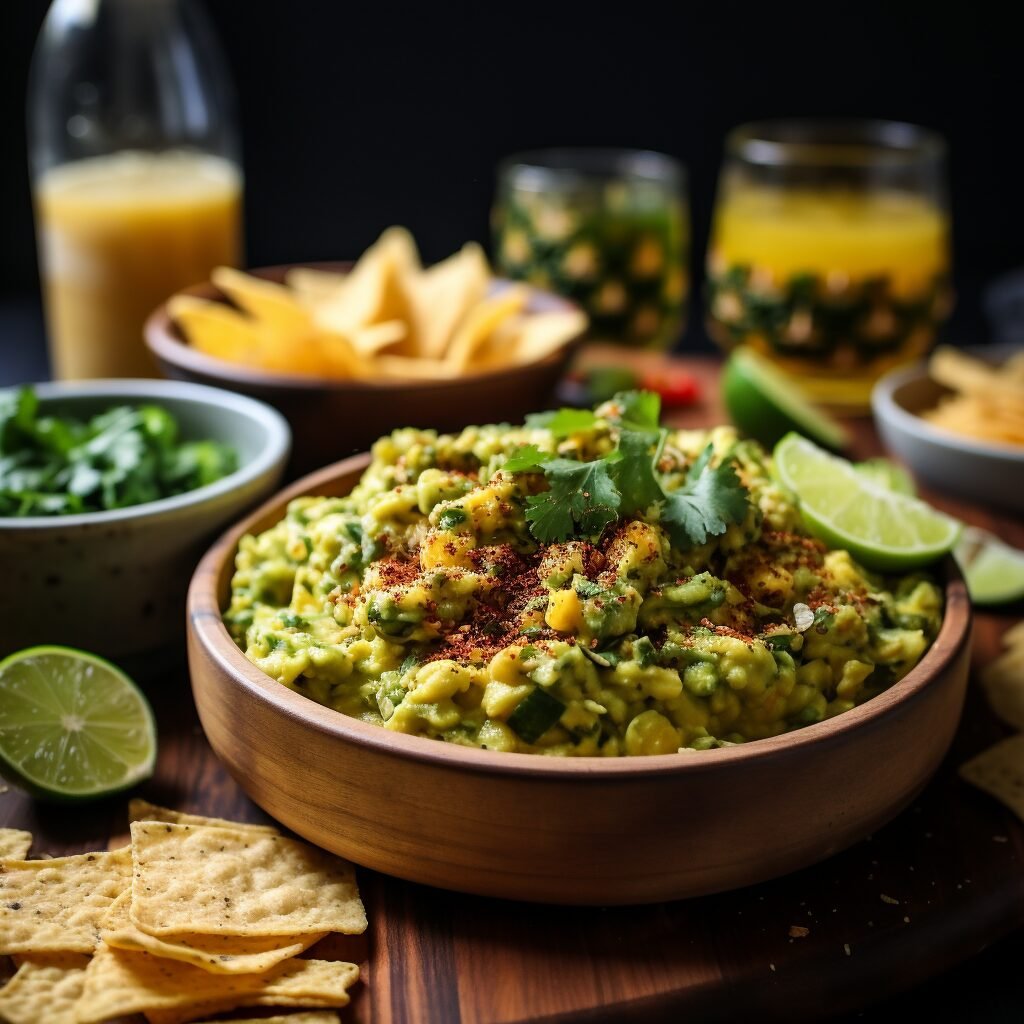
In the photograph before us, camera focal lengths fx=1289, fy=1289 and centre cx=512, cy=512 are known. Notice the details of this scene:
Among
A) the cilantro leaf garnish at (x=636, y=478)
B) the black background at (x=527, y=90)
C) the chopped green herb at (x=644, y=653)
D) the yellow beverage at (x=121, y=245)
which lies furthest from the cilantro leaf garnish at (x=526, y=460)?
the black background at (x=527, y=90)

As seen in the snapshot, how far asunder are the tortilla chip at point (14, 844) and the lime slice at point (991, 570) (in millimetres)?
1644

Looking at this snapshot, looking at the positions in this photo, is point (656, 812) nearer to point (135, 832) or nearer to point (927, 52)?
point (135, 832)

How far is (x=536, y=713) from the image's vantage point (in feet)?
5.08

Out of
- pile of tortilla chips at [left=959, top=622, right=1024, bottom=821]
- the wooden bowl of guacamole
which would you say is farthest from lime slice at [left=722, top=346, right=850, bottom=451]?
the wooden bowl of guacamole

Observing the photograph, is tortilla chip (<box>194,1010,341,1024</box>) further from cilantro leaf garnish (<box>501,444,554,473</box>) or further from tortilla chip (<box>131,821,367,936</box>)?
cilantro leaf garnish (<box>501,444,554,473</box>)

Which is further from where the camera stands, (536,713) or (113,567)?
(113,567)

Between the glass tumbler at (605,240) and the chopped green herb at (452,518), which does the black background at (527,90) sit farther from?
the chopped green herb at (452,518)

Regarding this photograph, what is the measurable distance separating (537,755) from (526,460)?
1.52ft

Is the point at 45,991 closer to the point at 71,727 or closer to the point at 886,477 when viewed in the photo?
the point at 71,727

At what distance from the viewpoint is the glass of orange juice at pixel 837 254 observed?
10.9 feet

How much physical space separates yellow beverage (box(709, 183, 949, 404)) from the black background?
155 centimetres

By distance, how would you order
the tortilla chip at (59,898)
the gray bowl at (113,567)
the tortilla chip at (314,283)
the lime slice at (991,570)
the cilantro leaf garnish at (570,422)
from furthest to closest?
the tortilla chip at (314,283) < the lime slice at (991,570) < the gray bowl at (113,567) < the cilantro leaf garnish at (570,422) < the tortilla chip at (59,898)

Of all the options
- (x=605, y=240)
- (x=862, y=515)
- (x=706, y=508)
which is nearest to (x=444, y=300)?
(x=605, y=240)

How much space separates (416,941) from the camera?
158cm
